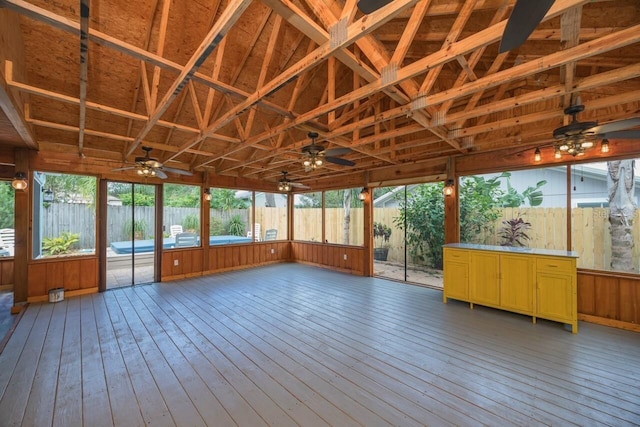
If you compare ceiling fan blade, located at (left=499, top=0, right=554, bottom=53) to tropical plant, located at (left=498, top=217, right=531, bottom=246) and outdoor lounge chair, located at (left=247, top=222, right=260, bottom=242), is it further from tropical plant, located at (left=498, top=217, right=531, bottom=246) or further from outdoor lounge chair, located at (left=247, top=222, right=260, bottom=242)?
outdoor lounge chair, located at (left=247, top=222, right=260, bottom=242)

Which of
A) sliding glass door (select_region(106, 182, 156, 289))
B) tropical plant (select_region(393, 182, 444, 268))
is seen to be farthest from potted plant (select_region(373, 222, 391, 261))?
sliding glass door (select_region(106, 182, 156, 289))

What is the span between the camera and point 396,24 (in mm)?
A: 3414

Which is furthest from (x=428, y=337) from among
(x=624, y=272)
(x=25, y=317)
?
(x=25, y=317)

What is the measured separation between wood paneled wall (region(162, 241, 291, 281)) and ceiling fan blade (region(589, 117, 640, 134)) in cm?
812

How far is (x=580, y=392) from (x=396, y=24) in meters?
4.60

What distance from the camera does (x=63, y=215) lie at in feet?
18.2

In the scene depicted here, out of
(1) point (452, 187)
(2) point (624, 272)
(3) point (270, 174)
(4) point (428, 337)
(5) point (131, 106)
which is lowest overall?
(4) point (428, 337)

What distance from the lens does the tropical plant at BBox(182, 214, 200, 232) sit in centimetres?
732

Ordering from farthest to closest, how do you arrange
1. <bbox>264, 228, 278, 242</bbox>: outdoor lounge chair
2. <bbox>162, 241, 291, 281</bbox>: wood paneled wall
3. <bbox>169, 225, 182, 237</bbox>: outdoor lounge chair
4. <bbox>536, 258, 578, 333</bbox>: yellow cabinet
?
<bbox>264, 228, 278, 242</bbox>: outdoor lounge chair, <bbox>169, 225, 182, 237</bbox>: outdoor lounge chair, <bbox>162, 241, 291, 281</bbox>: wood paneled wall, <bbox>536, 258, 578, 333</bbox>: yellow cabinet

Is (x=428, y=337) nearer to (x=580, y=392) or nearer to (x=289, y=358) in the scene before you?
(x=580, y=392)

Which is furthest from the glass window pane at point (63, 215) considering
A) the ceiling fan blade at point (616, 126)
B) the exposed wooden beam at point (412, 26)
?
the ceiling fan blade at point (616, 126)

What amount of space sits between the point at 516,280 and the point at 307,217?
6.43 m

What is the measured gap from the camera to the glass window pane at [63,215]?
5.29 metres

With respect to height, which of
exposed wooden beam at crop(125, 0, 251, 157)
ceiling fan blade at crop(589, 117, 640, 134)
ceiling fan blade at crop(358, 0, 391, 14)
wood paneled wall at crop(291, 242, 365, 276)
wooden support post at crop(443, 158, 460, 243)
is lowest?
wood paneled wall at crop(291, 242, 365, 276)
